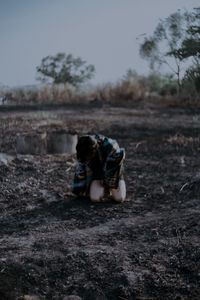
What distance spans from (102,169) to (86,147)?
26 centimetres

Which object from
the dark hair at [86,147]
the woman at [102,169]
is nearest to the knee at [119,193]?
the woman at [102,169]

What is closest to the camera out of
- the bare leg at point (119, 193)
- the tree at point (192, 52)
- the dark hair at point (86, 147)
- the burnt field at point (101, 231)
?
the burnt field at point (101, 231)

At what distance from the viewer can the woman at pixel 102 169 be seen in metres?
4.72

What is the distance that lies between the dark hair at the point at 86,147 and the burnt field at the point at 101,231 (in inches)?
15.0

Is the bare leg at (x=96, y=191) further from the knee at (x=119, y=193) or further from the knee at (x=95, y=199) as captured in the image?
the knee at (x=119, y=193)

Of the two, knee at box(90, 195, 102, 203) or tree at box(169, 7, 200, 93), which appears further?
tree at box(169, 7, 200, 93)

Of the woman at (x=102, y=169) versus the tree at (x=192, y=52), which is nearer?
→ the woman at (x=102, y=169)

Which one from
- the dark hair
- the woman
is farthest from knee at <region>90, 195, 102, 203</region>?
the dark hair

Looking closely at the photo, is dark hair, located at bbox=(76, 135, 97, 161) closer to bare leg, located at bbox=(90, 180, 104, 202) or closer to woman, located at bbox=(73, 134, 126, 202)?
woman, located at bbox=(73, 134, 126, 202)

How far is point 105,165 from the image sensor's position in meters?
4.77

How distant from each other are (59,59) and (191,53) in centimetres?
1143

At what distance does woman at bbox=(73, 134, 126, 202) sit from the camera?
4.72 m

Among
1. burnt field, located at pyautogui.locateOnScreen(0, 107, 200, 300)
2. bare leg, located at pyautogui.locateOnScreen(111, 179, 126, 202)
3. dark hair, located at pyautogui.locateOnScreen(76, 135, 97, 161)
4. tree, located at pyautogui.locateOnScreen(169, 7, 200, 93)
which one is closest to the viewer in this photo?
burnt field, located at pyautogui.locateOnScreen(0, 107, 200, 300)

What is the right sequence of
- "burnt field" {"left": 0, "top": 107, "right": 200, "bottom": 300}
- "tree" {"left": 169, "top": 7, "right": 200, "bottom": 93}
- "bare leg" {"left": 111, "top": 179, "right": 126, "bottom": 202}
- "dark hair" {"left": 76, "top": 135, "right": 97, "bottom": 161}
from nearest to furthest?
"burnt field" {"left": 0, "top": 107, "right": 200, "bottom": 300} < "dark hair" {"left": 76, "top": 135, "right": 97, "bottom": 161} < "bare leg" {"left": 111, "top": 179, "right": 126, "bottom": 202} < "tree" {"left": 169, "top": 7, "right": 200, "bottom": 93}
